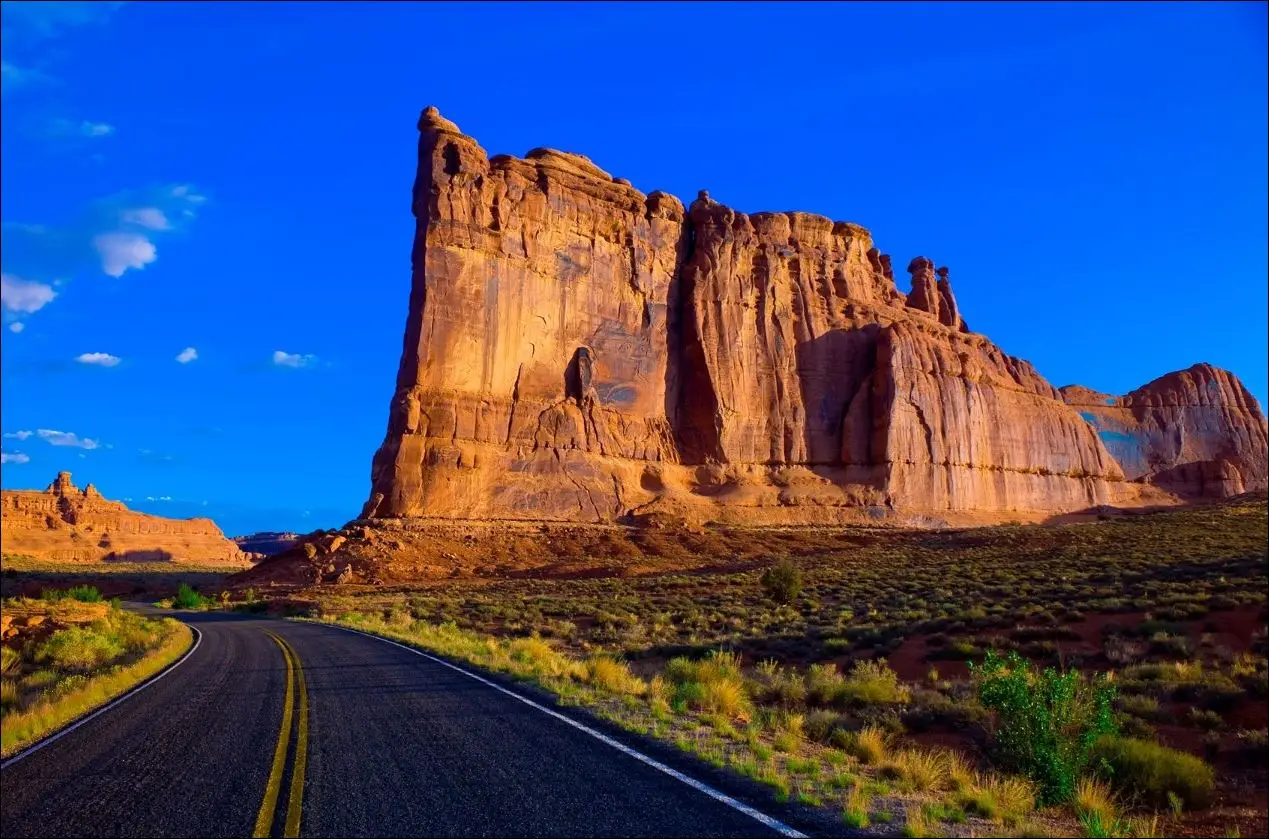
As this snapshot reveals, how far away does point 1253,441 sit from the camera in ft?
333

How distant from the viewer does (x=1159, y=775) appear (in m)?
8.72

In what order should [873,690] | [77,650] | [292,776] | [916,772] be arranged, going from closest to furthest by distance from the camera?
[292,776], [916,772], [873,690], [77,650]

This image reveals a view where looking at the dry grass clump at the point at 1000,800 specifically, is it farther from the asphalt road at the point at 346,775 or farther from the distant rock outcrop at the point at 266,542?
the distant rock outcrop at the point at 266,542

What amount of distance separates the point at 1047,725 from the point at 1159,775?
132cm

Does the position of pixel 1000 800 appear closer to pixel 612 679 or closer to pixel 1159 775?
pixel 1159 775

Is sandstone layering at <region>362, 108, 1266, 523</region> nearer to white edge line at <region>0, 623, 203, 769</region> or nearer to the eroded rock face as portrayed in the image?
the eroded rock face

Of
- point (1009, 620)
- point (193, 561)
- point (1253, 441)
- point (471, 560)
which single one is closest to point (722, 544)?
point (471, 560)

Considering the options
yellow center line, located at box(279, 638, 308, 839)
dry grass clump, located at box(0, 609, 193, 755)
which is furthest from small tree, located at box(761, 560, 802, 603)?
yellow center line, located at box(279, 638, 308, 839)

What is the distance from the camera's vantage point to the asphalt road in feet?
18.9

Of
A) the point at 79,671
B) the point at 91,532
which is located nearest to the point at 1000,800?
the point at 79,671

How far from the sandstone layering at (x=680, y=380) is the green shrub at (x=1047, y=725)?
51477mm

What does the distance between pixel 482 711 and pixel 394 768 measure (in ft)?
9.61

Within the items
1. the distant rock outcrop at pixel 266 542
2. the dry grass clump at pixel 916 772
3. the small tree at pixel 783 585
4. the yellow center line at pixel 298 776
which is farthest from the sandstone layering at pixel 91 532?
the dry grass clump at pixel 916 772

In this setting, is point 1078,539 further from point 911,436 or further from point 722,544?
point 911,436
